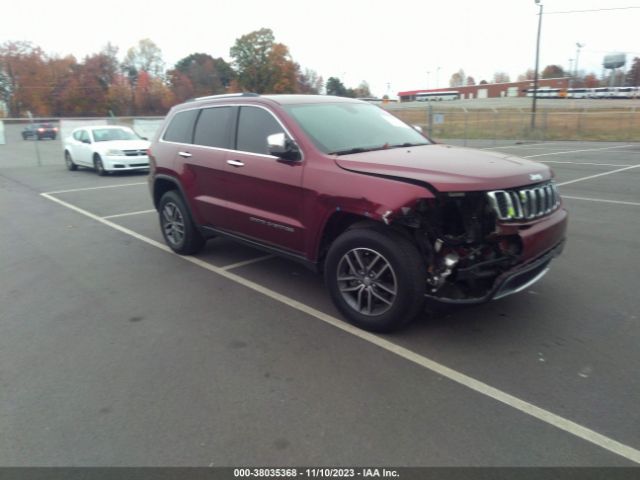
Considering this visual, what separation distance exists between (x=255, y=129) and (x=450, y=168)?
2116mm

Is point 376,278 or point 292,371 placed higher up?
point 376,278

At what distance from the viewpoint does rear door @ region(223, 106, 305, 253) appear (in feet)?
14.5

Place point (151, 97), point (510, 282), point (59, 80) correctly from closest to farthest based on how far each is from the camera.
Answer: point (510, 282) → point (59, 80) → point (151, 97)

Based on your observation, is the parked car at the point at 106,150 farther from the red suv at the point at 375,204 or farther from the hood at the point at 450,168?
the hood at the point at 450,168

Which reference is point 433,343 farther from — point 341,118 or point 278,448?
point 341,118

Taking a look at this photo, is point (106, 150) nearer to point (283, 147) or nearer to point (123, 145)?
point (123, 145)

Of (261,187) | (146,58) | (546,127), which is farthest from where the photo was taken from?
(146,58)

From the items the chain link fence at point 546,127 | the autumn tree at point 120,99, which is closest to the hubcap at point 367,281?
the chain link fence at point 546,127

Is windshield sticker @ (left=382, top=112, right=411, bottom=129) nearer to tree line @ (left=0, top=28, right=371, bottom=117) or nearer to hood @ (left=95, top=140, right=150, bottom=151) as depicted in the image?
hood @ (left=95, top=140, right=150, bottom=151)

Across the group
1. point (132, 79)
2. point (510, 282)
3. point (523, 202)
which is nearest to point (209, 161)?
point (523, 202)

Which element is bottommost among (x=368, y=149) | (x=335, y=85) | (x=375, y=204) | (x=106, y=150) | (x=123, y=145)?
(x=106, y=150)

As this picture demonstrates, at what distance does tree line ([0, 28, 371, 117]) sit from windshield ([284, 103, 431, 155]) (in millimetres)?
45269

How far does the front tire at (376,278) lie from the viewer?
142 inches

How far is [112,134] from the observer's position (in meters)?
16.0
